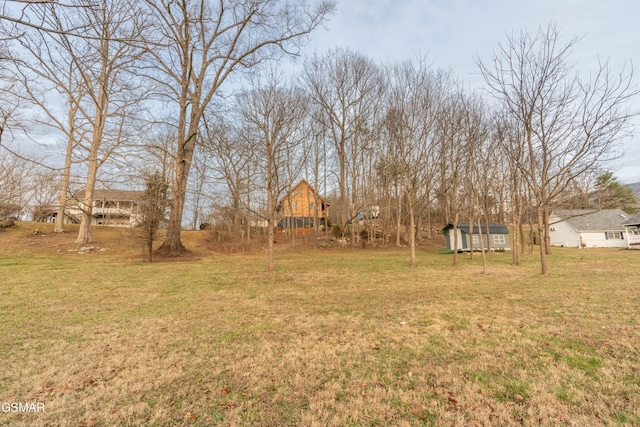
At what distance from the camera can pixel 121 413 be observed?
232cm

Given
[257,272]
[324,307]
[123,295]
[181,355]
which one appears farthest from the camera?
[257,272]

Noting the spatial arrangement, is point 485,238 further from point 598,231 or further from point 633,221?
point 598,231

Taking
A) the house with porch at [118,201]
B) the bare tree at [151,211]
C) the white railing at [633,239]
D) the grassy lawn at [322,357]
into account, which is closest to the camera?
the grassy lawn at [322,357]

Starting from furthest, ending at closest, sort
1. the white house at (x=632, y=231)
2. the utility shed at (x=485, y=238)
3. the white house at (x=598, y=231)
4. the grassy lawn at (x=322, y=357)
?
the white house at (x=598, y=231)
the white house at (x=632, y=231)
the utility shed at (x=485, y=238)
the grassy lawn at (x=322, y=357)

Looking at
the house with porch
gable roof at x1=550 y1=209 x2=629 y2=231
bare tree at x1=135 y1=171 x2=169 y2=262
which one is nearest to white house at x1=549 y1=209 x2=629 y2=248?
gable roof at x1=550 y1=209 x2=629 y2=231

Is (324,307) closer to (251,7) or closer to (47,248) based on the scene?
(251,7)

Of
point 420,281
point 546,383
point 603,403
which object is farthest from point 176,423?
point 420,281

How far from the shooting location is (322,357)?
11.0 ft

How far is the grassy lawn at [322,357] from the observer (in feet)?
7.59

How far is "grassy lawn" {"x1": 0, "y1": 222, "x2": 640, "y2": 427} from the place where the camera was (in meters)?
2.31

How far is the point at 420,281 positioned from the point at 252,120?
823 centimetres

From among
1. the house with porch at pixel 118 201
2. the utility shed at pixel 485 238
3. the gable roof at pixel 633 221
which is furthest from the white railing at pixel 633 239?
the house with porch at pixel 118 201

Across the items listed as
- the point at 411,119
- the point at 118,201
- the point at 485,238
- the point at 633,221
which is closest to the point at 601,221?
the point at 633,221

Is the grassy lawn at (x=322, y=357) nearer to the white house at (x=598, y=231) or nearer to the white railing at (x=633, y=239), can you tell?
the white house at (x=598, y=231)
